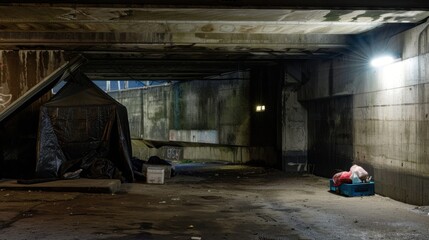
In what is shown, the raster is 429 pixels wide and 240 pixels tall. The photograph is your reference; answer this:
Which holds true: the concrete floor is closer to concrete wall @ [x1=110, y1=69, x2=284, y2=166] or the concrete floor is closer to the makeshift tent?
the makeshift tent

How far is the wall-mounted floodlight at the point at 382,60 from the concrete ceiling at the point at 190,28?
2.14 feet

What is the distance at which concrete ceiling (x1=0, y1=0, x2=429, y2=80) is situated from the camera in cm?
698

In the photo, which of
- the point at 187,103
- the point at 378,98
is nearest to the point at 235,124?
the point at 187,103

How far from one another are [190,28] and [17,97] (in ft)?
16.0

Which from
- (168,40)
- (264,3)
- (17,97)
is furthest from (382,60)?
(17,97)

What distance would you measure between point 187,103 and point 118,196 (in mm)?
10964

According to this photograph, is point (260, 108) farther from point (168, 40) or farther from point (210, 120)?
point (168, 40)

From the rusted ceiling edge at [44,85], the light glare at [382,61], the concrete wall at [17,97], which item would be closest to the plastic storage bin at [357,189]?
the light glare at [382,61]

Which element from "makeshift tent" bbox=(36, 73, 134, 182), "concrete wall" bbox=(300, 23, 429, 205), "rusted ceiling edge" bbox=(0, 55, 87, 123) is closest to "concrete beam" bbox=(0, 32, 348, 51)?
"rusted ceiling edge" bbox=(0, 55, 87, 123)

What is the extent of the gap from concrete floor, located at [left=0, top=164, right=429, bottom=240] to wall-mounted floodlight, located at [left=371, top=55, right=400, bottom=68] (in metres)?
2.83

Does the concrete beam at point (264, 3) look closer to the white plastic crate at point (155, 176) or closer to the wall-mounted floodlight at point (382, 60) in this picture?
the wall-mounted floodlight at point (382, 60)

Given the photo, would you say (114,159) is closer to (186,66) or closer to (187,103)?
(186,66)

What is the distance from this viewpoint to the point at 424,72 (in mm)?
7832

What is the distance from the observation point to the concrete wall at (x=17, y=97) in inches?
435
